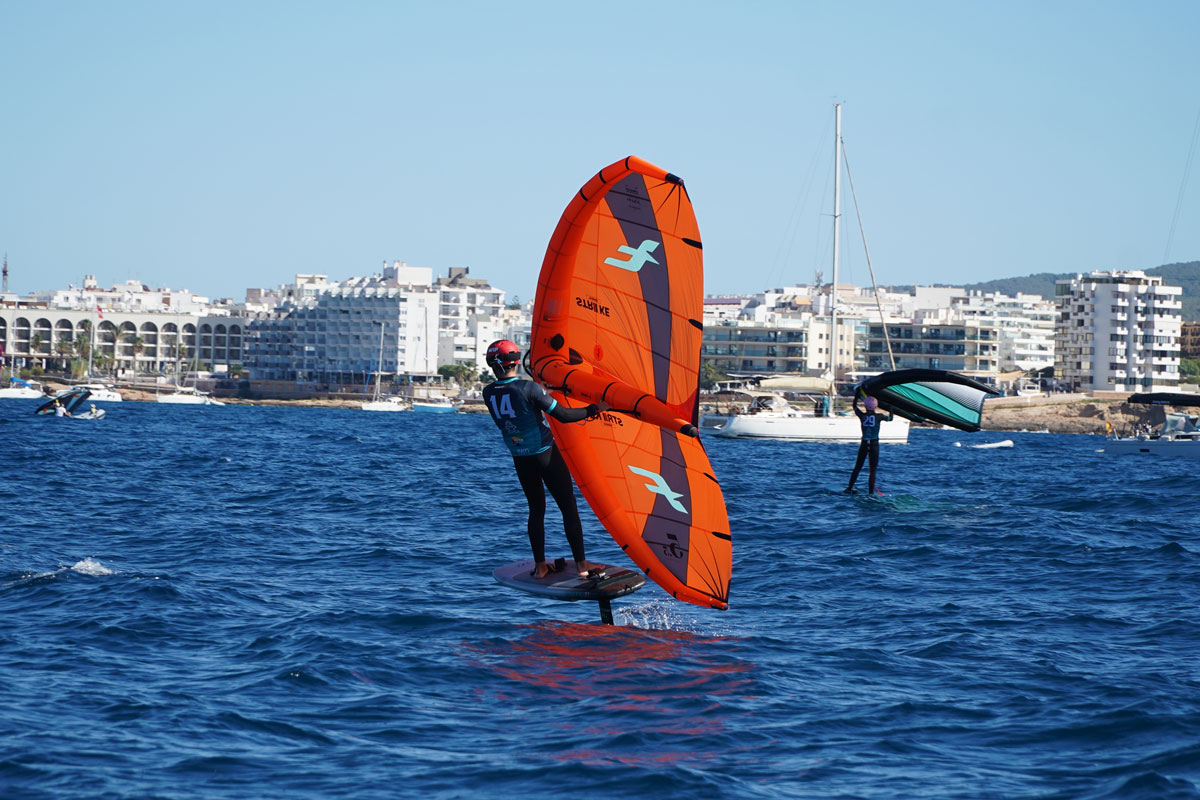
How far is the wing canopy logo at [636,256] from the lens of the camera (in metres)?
9.95

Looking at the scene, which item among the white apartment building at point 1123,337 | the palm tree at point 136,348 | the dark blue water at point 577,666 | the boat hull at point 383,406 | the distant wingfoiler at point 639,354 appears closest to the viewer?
the dark blue water at point 577,666

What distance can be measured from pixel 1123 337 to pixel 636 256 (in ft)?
414

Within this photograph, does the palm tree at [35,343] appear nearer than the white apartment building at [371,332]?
No

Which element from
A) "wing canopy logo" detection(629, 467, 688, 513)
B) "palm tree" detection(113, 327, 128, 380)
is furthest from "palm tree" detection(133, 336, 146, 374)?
"wing canopy logo" detection(629, 467, 688, 513)

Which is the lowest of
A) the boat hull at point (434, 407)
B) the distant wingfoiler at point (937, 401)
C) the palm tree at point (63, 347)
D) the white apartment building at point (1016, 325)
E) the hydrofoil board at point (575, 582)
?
the boat hull at point (434, 407)

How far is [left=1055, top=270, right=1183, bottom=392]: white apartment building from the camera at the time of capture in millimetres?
124562

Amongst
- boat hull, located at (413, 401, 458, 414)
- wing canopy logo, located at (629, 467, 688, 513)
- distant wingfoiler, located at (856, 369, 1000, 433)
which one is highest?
distant wingfoiler, located at (856, 369, 1000, 433)

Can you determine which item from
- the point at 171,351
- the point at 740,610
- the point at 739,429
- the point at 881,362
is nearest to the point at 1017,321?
the point at 881,362

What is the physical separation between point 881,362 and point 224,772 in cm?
13692

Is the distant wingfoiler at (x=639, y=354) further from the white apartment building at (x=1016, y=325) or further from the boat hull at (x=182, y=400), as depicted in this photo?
the white apartment building at (x=1016, y=325)

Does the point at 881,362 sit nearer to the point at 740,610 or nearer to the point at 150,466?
the point at 150,466

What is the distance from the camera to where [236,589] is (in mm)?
12109

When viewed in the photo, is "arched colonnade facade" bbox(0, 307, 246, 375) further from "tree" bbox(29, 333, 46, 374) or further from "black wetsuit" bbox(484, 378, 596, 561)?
"black wetsuit" bbox(484, 378, 596, 561)

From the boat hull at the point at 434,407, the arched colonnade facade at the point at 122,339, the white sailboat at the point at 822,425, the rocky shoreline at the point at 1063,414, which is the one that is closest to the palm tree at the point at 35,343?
the arched colonnade facade at the point at 122,339
